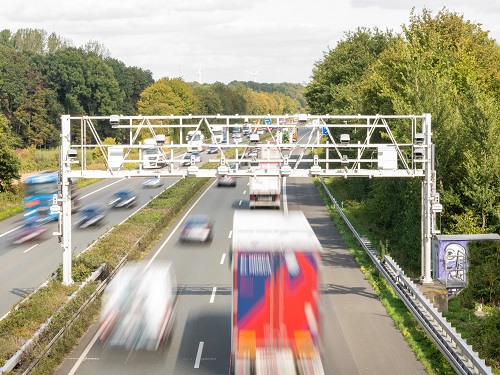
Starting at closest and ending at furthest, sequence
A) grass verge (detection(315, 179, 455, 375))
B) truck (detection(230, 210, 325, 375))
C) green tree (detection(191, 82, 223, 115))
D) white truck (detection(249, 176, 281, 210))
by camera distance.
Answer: truck (detection(230, 210, 325, 375)) < grass verge (detection(315, 179, 455, 375)) < white truck (detection(249, 176, 281, 210)) < green tree (detection(191, 82, 223, 115))

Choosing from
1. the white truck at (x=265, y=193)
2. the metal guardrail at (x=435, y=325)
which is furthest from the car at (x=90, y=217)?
the metal guardrail at (x=435, y=325)

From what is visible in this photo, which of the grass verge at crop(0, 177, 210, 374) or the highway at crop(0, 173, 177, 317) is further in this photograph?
the highway at crop(0, 173, 177, 317)

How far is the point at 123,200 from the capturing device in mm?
60250

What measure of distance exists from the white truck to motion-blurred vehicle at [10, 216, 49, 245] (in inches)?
555

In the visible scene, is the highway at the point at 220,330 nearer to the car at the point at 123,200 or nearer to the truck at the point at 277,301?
the truck at the point at 277,301

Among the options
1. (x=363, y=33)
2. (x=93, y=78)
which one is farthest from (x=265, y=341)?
(x=93, y=78)

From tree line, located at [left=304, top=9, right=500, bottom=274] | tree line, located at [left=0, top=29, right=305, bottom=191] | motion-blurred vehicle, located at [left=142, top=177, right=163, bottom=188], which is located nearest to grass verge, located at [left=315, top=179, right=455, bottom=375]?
tree line, located at [left=304, top=9, right=500, bottom=274]

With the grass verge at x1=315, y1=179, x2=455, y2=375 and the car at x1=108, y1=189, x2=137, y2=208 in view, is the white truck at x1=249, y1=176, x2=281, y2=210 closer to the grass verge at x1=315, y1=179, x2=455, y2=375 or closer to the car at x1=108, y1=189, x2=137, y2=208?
the car at x1=108, y1=189, x2=137, y2=208

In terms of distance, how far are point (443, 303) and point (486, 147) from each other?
28.4ft

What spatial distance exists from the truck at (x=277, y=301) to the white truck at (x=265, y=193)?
3615 cm

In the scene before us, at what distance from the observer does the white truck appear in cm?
5384

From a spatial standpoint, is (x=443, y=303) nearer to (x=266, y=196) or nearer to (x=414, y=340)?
(x=414, y=340)

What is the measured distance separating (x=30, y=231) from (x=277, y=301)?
32777mm

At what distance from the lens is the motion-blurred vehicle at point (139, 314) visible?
22672mm
